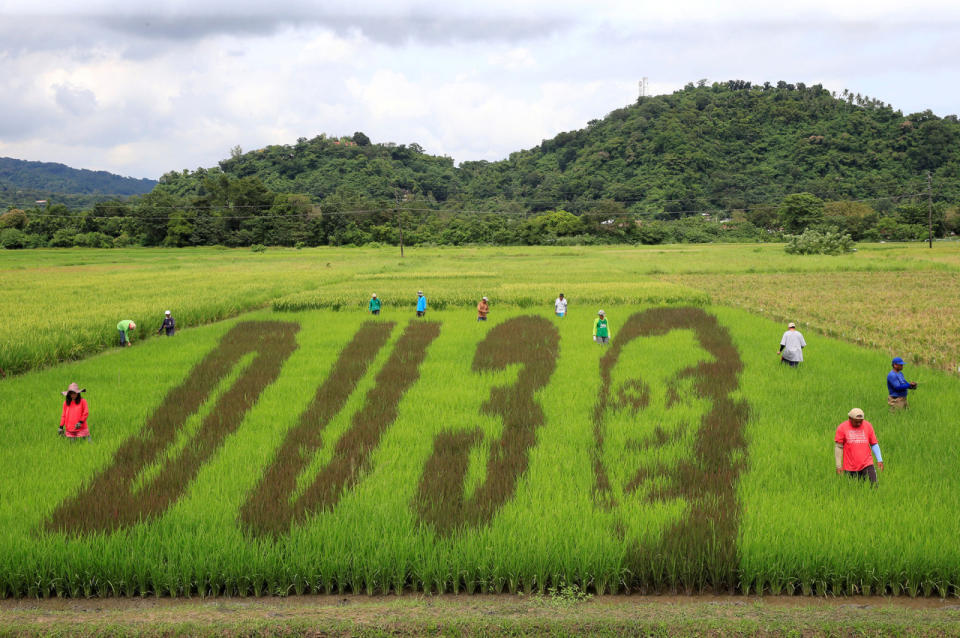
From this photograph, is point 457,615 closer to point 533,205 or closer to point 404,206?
point 404,206

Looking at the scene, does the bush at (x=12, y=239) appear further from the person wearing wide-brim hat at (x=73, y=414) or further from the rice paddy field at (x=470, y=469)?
the person wearing wide-brim hat at (x=73, y=414)

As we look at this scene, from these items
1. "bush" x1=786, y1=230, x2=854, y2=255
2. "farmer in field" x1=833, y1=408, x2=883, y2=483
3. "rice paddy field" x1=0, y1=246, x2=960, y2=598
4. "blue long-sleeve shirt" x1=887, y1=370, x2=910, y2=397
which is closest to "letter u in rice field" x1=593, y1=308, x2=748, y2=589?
"rice paddy field" x1=0, y1=246, x2=960, y2=598

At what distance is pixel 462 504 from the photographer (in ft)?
20.4

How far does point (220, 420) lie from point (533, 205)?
9572 cm

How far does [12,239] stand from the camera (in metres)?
62.3

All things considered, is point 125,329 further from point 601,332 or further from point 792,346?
point 792,346

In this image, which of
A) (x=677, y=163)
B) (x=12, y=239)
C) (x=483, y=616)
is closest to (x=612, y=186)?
(x=677, y=163)

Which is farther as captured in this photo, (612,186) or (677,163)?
(612,186)

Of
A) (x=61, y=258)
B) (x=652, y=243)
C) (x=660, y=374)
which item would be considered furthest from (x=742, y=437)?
(x=652, y=243)

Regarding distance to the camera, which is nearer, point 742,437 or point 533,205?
point 742,437

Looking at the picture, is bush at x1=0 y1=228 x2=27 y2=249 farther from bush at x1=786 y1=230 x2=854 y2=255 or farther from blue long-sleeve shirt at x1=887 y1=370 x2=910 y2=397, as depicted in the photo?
blue long-sleeve shirt at x1=887 y1=370 x2=910 y2=397

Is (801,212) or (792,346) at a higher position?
(801,212)

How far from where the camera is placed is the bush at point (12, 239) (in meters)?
62.1

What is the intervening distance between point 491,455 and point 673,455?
2321mm
